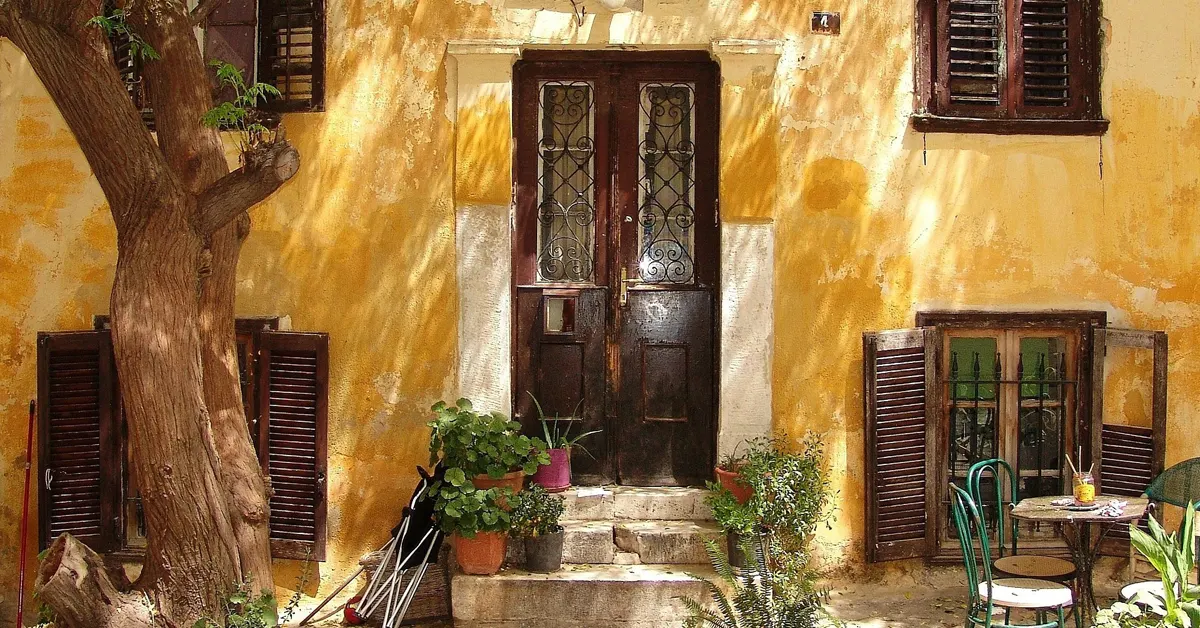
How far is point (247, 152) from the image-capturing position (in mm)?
5535

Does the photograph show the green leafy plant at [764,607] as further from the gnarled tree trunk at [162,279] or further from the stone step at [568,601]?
the gnarled tree trunk at [162,279]


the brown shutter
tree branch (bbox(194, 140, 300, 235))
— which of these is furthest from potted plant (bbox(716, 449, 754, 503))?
the brown shutter

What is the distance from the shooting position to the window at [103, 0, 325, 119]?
272 inches

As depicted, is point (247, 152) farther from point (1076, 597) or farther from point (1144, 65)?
point (1144, 65)

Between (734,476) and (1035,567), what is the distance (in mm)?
1724

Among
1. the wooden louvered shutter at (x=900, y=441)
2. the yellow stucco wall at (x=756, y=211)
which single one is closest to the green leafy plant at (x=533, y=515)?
the yellow stucco wall at (x=756, y=211)

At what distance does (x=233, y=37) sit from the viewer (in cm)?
692

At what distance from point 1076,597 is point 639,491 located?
2.57 meters

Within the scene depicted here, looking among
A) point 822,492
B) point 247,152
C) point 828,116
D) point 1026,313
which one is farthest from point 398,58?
point 1026,313

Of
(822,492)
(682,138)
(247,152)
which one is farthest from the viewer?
(682,138)

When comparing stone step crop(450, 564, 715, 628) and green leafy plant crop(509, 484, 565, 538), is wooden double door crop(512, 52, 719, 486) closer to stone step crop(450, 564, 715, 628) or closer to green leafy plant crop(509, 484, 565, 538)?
green leafy plant crop(509, 484, 565, 538)

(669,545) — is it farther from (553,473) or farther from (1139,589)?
(1139,589)

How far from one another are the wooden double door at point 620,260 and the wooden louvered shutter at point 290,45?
4.27 ft

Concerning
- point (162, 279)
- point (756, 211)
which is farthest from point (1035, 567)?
point (162, 279)
